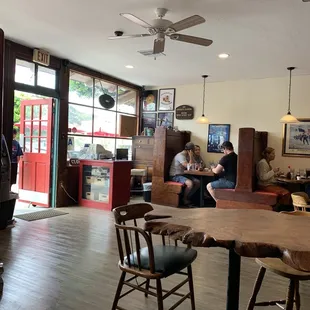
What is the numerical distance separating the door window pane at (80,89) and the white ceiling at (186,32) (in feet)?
1.32

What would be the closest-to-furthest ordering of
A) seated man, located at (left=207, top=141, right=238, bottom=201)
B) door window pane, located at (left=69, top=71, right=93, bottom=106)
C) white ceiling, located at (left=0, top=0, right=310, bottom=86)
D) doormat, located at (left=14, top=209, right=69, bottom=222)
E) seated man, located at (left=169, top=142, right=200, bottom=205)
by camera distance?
white ceiling, located at (left=0, top=0, right=310, bottom=86) → doormat, located at (left=14, top=209, right=69, bottom=222) → seated man, located at (left=207, top=141, right=238, bottom=201) → door window pane, located at (left=69, top=71, right=93, bottom=106) → seated man, located at (left=169, top=142, right=200, bottom=205)

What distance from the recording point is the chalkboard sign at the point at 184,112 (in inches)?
305

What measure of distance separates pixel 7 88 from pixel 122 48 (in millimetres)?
1958

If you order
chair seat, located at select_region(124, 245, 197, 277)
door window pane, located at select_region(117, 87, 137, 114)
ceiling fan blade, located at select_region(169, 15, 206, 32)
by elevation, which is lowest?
chair seat, located at select_region(124, 245, 197, 277)

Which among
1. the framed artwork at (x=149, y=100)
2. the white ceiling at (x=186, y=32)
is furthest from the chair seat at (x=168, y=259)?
the framed artwork at (x=149, y=100)

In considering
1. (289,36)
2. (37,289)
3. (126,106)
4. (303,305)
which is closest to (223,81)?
(126,106)

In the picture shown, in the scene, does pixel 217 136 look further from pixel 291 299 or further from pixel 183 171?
pixel 291 299

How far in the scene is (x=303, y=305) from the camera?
2.56 metres

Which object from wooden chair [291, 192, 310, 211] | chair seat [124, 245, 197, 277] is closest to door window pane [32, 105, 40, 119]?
chair seat [124, 245, 197, 277]

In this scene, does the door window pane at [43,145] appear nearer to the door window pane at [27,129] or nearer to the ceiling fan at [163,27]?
the door window pane at [27,129]

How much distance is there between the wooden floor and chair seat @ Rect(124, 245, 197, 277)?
517 millimetres

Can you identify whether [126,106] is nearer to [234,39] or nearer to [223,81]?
[223,81]

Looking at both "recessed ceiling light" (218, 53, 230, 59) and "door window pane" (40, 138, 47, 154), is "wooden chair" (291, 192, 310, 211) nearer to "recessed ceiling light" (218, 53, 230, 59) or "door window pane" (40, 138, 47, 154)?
"recessed ceiling light" (218, 53, 230, 59)

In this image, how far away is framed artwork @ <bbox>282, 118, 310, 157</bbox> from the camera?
6.53 m
